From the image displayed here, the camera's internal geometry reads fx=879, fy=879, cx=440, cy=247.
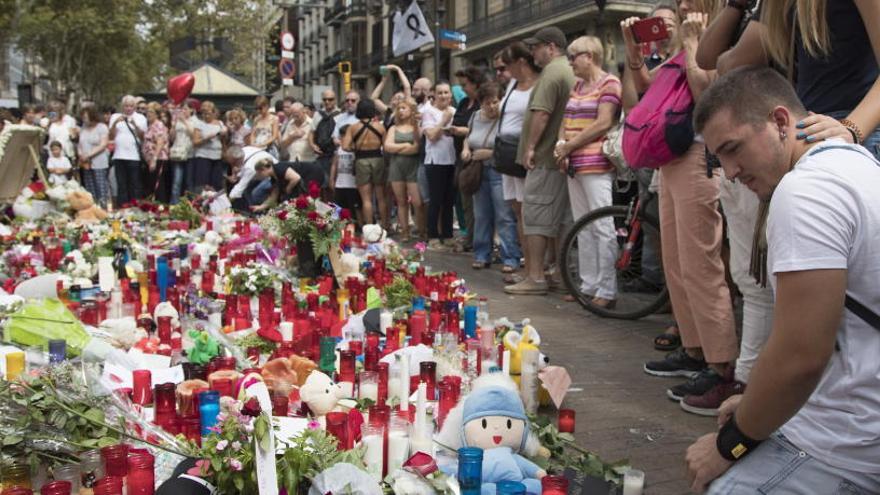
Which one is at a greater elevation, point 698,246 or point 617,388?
point 698,246

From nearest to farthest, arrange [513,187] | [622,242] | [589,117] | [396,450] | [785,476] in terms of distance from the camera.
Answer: [785,476] → [396,450] → [589,117] → [622,242] → [513,187]

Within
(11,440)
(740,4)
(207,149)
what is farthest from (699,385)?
(207,149)

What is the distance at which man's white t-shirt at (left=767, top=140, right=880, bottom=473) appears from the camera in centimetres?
190

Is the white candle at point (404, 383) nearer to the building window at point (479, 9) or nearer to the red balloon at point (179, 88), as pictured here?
the red balloon at point (179, 88)

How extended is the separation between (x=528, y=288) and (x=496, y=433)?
4.22m

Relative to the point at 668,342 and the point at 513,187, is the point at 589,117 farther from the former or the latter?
the point at 668,342

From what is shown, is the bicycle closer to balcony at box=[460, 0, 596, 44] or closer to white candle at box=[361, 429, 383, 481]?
white candle at box=[361, 429, 383, 481]

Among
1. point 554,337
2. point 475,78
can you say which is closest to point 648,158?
point 554,337

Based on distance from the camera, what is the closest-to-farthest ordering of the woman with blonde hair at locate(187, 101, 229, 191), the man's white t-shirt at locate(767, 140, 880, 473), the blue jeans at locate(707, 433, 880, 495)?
the man's white t-shirt at locate(767, 140, 880, 473), the blue jeans at locate(707, 433, 880, 495), the woman with blonde hair at locate(187, 101, 229, 191)

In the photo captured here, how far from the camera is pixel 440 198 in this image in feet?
33.3

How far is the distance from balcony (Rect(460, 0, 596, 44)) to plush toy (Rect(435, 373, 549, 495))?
84.8 ft

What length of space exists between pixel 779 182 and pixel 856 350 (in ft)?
1.39

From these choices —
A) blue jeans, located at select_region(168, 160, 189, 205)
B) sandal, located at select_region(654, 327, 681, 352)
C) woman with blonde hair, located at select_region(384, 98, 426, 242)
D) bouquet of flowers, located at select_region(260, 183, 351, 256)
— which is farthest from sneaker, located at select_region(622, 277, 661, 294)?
blue jeans, located at select_region(168, 160, 189, 205)

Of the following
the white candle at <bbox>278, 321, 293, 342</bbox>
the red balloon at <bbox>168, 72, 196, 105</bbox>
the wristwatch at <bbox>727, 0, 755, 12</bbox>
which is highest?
the red balloon at <bbox>168, 72, 196, 105</bbox>
